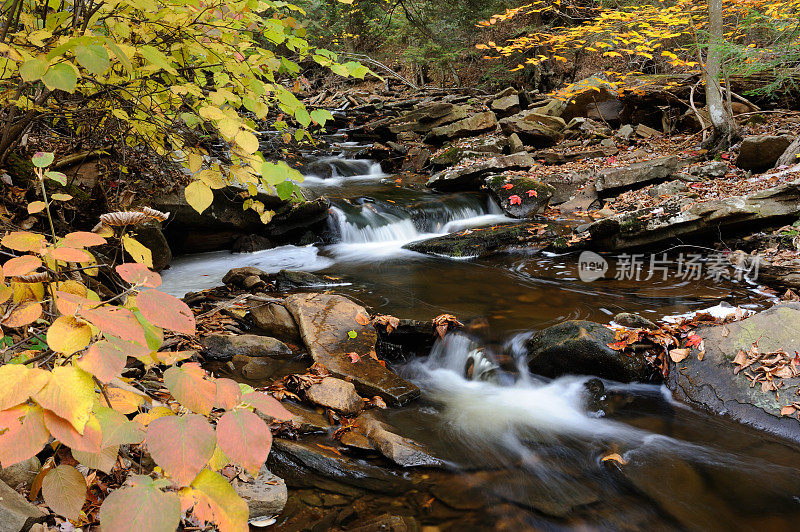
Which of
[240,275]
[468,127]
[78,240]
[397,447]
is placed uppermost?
[468,127]

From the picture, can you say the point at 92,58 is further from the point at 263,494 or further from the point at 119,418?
the point at 263,494

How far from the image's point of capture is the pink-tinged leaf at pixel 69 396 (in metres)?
0.93

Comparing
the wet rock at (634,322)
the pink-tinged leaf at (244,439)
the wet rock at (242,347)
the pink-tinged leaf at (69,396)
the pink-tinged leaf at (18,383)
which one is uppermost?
the pink-tinged leaf at (18,383)

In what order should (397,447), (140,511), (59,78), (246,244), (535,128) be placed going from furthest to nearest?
(535,128)
(246,244)
(397,447)
(59,78)
(140,511)

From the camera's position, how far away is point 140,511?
91cm

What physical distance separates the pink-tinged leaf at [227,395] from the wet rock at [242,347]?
3240 mm

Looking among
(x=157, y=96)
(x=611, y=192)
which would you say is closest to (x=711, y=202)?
(x=611, y=192)

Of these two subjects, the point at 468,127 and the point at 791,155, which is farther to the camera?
the point at 468,127

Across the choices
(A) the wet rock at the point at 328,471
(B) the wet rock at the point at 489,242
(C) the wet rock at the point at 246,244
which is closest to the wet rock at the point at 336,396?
(A) the wet rock at the point at 328,471

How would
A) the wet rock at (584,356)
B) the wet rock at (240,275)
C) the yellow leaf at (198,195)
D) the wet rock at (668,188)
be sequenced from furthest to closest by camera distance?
the wet rock at (668,188)
the wet rock at (240,275)
the wet rock at (584,356)
the yellow leaf at (198,195)

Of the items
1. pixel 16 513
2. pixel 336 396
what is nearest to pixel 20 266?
pixel 16 513

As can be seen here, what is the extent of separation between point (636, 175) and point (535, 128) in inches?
183

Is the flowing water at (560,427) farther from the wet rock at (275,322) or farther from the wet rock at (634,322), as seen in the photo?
the wet rock at (275,322)

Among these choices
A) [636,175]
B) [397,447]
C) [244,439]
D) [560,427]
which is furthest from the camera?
[636,175]
